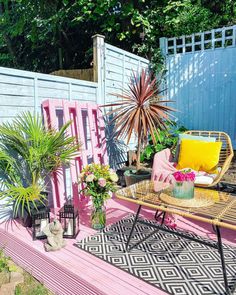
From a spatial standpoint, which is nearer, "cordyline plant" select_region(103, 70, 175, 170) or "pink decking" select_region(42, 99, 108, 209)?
"pink decking" select_region(42, 99, 108, 209)

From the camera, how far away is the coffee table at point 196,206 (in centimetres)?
164

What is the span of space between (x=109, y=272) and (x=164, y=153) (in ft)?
5.27

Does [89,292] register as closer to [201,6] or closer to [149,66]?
[149,66]

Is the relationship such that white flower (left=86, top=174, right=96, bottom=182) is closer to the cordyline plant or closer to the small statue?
the small statue

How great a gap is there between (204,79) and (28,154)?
3695mm

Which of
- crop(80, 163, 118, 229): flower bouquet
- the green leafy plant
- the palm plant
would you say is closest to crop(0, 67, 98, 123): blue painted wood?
the palm plant

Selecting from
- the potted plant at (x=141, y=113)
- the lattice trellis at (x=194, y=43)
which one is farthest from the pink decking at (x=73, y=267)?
the lattice trellis at (x=194, y=43)

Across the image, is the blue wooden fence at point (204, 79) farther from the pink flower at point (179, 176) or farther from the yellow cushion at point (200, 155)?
the pink flower at point (179, 176)

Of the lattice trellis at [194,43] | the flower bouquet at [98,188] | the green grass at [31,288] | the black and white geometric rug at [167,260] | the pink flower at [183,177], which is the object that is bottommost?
the green grass at [31,288]

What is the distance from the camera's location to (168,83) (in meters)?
5.12

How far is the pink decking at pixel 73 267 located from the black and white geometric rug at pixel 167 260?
0.08 m

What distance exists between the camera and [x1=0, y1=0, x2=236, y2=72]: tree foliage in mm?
4875

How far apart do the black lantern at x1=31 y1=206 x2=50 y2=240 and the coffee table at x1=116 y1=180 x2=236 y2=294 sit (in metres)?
0.79

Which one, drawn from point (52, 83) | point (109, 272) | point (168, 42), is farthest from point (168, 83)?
point (109, 272)
